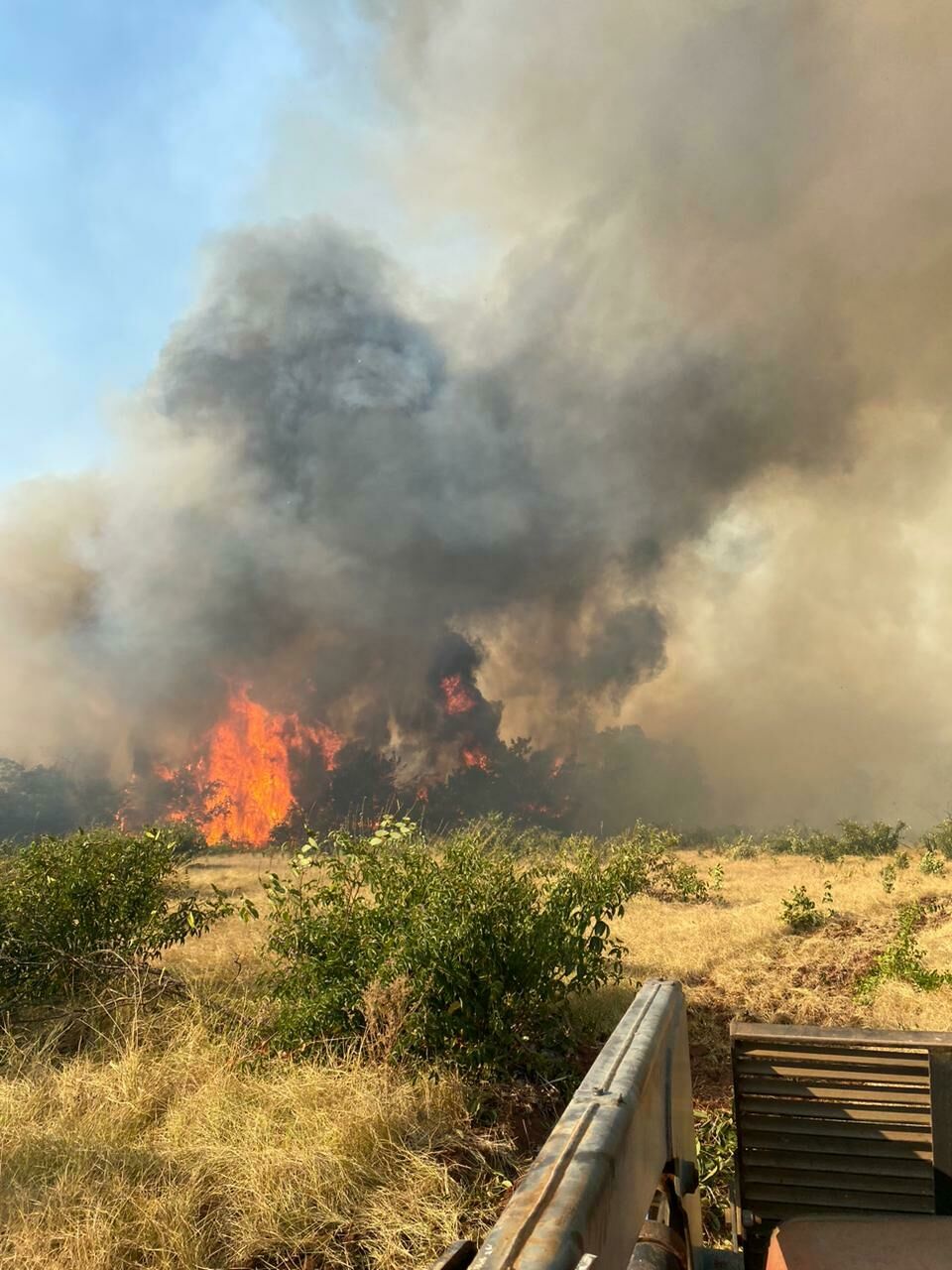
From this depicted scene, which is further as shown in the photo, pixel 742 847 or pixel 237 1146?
pixel 742 847

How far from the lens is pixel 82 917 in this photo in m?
7.18

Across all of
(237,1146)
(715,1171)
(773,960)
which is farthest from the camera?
(773,960)

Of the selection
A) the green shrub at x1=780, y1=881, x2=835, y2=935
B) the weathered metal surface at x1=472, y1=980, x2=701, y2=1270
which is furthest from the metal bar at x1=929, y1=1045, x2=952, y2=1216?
the green shrub at x1=780, y1=881, x2=835, y2=935

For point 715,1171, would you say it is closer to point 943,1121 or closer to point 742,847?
point 943,1121

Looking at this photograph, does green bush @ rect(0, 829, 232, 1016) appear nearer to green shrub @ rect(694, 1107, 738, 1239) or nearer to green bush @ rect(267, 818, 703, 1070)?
green bush @ rect(267, 818, 703, 1070)

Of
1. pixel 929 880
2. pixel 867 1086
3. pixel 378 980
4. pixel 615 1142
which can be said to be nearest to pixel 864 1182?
pixel 867 1086

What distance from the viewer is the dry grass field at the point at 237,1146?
352 centimetres

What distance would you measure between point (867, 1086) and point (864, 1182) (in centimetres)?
24

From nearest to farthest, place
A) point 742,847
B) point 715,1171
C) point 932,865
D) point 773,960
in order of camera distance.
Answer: point 715,1171
point 773,960
point 932,865
point 742,847

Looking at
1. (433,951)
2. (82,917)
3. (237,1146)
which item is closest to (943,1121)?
Answer: (237,1146)

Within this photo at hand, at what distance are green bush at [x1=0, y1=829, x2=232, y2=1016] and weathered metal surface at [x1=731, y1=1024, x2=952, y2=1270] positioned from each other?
18.2 feet

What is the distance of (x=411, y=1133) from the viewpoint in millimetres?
4496

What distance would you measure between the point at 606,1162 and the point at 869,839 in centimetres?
3234

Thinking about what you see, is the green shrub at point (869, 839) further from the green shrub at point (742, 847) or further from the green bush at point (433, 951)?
the green bush at point (433, 951)
